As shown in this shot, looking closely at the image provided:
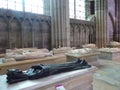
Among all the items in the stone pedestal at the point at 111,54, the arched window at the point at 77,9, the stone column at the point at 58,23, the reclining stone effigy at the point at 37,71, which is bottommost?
the stone pedestal at the point at 111,54

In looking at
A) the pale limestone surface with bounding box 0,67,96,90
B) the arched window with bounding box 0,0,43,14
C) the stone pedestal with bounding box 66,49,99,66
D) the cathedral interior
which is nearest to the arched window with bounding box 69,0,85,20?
the cathedral interior

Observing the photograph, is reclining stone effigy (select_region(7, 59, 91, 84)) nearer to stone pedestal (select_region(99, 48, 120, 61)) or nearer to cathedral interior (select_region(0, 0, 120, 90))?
cathedral interior (select_region(0, 0, 120, 90))

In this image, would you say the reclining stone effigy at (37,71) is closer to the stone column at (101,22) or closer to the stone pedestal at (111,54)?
the stone pedestal at (111,54)

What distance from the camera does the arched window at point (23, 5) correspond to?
17.3ft

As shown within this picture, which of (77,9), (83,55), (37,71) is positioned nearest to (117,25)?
(77,9)

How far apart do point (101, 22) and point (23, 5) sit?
4240 millimetres

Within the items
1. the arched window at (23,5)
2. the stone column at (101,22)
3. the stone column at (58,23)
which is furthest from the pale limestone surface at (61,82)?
the stone column at (101,22)

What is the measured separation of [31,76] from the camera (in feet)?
5.07

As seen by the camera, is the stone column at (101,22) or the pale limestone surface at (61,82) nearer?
the pale limestone surface at (61,82)

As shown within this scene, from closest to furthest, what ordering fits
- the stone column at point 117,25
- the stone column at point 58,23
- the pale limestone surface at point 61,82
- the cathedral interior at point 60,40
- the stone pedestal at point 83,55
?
1. the pale limestone surface at point 61,82
2. the cathedral interior at point 60,40
3. the stone pedestal at point 83,55
4. the stone column at point 58,23
5. the stone column at point 117,25

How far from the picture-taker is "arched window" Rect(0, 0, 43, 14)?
5285mm

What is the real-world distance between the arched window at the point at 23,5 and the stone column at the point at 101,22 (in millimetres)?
3328

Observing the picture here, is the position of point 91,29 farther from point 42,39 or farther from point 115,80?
point 115,80

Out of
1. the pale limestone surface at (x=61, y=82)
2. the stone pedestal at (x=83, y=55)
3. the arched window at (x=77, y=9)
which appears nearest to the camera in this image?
the pale limestone surface at (x=61, y=82)
